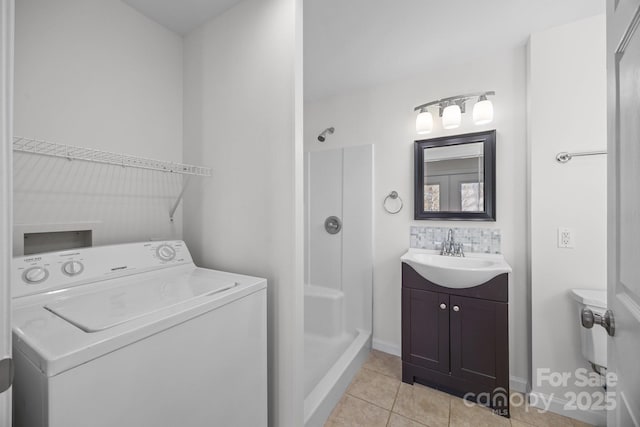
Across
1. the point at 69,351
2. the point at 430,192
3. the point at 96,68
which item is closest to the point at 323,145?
the point at 430,192

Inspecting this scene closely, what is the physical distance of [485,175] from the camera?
6.29 feet

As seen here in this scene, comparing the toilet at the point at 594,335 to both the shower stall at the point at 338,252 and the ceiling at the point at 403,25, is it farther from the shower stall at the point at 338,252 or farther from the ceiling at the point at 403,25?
the ceiling at the point at 403,25

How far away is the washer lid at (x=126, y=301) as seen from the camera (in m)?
0.75

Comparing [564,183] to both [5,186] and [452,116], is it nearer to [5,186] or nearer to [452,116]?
[452,116]

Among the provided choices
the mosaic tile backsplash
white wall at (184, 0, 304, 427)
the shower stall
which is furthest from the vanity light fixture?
white wall at (184, 0, 304, 427)

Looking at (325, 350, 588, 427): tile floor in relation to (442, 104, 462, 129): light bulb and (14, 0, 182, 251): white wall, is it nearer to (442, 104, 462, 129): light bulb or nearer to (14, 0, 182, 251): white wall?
(14, 0, 182, 251): white wall

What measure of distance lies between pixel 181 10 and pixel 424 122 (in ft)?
5.75

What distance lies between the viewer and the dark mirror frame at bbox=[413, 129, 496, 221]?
190 cm

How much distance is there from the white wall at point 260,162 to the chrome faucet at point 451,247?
1320 mm

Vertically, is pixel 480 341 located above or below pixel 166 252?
below

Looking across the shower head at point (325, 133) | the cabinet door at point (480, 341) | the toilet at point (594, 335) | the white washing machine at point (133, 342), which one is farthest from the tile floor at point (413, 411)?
the shower head at point (325, 133)

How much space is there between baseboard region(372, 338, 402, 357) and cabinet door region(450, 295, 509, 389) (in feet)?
1.99

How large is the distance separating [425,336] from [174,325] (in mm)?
1657

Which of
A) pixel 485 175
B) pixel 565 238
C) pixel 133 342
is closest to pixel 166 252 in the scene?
pixel 133 342
